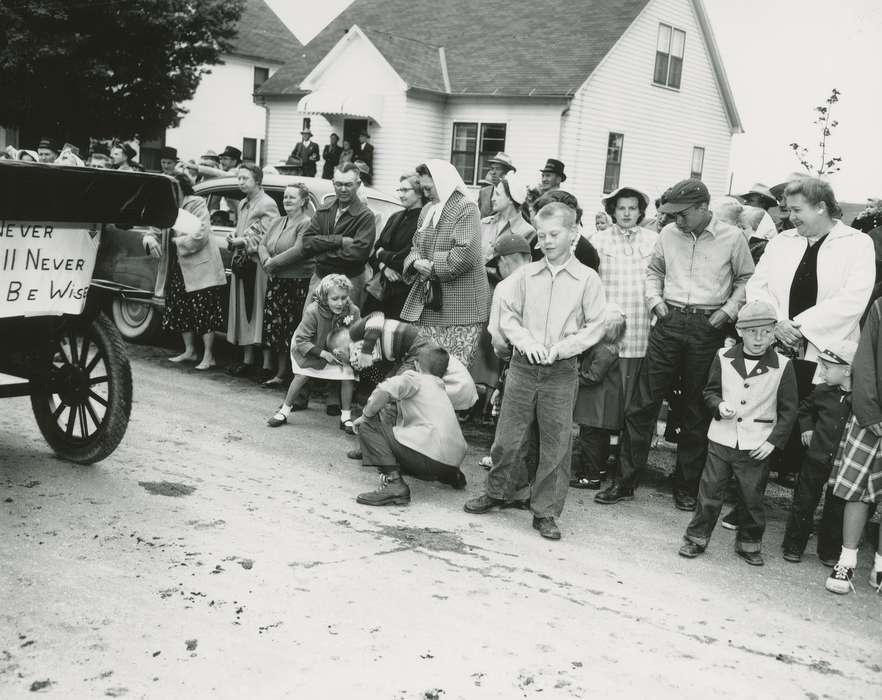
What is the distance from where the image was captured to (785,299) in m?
5.90

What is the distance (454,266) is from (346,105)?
20.4m

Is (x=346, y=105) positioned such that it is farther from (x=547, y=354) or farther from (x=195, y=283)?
(x=547, y=354)

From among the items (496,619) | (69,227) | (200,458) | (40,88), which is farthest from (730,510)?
(40,88)

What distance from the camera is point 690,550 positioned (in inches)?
210

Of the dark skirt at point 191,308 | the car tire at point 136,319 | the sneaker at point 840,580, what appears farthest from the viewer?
the car tire at point 136,319

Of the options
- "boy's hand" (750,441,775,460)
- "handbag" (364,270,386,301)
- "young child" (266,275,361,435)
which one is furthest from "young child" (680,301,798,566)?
"handbag" (364,270,386,301)

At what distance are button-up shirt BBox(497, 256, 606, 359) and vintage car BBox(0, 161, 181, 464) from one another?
2172 millimetres

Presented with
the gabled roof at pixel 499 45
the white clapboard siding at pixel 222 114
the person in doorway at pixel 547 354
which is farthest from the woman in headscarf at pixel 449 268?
the white clapboard siding at pixel 222 114

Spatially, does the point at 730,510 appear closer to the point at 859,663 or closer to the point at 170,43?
the point at 859,663

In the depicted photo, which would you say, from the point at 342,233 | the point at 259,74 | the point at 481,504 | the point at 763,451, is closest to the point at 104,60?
the point at 259,74

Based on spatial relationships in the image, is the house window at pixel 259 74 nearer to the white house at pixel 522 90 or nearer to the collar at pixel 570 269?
the white house at pixel 522 90

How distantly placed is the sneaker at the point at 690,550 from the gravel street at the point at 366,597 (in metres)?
0.07

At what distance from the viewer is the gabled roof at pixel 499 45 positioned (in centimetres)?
2578

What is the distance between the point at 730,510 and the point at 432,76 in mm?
22485
